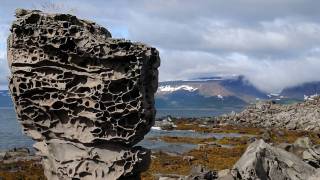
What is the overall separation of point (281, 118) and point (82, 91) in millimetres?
63009

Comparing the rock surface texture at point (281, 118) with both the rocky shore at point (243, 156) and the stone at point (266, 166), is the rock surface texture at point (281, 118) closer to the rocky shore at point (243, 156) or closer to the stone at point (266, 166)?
the rocky shore at point (243, 156)

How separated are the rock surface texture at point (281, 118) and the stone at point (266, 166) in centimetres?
4372

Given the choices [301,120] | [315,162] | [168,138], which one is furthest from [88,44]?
[301,120]

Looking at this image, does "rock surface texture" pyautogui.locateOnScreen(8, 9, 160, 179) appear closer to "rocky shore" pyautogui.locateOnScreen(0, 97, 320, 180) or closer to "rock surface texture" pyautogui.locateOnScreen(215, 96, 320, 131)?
"rocky shore" pyautogui.locateOnScreen(0, 97, 320, 180)

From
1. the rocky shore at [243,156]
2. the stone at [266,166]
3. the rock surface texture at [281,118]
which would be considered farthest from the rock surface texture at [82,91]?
the rock surface texture at [281,118]

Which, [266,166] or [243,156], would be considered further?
[243,156]

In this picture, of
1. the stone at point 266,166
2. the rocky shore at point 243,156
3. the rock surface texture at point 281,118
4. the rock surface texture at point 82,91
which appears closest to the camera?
the rock surface texture at point 82,91

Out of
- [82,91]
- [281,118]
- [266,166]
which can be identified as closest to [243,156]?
[266,166]

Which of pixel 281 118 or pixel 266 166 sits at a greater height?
pixel 266 166

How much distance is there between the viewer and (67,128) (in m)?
12.6

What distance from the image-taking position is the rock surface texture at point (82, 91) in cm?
1204

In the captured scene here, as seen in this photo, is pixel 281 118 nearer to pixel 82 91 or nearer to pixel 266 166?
pixel 266 166

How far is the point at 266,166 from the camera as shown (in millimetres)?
16734

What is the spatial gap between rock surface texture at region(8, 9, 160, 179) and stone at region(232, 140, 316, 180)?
430 cm
